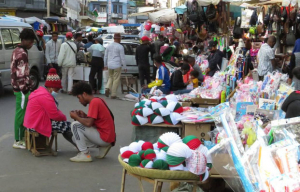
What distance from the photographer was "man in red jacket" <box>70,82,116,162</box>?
6.99 m

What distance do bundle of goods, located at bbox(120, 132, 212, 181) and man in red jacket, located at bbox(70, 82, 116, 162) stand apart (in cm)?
231

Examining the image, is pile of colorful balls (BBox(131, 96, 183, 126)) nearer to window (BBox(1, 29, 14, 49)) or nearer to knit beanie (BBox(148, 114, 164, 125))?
knit beanie (BBox(148, 114, 164, 125))

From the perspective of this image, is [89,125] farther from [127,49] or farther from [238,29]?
[127,49]

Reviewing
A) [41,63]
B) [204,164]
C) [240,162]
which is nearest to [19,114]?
[204,164]

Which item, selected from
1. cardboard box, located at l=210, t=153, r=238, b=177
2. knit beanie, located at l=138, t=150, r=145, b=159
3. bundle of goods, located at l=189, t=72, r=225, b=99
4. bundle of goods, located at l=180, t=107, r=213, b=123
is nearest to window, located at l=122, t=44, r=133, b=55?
bundle of goods, located at l=189, t=72, r=225, b=99

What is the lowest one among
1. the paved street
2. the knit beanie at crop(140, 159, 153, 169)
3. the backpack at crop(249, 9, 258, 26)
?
the paved street

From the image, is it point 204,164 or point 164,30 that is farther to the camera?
point 164,30

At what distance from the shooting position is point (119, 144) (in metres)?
8.54

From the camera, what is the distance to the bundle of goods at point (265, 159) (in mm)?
3311

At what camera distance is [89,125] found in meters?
7.00

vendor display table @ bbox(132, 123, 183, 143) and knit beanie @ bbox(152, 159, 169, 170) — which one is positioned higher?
knit beanie @ bbox(152, 159, 169, 170)

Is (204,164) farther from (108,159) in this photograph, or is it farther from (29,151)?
(29,151)

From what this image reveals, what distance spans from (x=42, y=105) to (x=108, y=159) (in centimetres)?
128

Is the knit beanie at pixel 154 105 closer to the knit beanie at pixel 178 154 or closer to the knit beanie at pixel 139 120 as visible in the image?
the knit beanie at pixel 139 120
